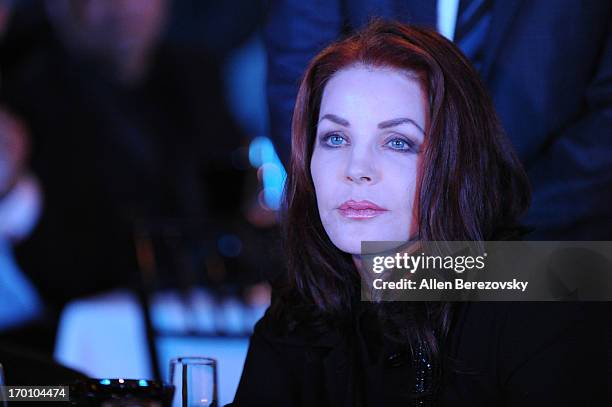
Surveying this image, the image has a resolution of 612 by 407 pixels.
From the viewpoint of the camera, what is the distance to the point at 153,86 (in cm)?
451

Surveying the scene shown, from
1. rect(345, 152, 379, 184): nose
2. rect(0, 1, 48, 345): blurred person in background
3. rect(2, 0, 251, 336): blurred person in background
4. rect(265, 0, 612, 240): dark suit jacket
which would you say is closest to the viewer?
rect(345, 152, 379, 184): nose

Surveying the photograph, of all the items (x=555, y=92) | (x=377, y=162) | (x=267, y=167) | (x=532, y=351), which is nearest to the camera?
(x=532, y=351)

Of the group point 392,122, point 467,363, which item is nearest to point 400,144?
point 392,122

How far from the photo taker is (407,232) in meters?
1.44

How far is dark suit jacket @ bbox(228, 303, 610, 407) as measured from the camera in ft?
4.25

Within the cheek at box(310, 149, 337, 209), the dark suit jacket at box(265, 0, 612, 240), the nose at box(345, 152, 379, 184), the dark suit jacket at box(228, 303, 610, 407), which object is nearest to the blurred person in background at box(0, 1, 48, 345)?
the dark suit jacket at box(265, 0, 612, 240)

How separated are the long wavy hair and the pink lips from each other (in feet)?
0.21

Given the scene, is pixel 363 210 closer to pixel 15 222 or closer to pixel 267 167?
pixel 267 167

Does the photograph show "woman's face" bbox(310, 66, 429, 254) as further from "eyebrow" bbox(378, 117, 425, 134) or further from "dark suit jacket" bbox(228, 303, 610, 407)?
"dark suit jacket" bbox(228, 303, 610, 407)

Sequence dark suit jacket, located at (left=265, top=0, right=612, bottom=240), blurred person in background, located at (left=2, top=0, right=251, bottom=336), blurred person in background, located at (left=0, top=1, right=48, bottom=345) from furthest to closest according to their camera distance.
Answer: blurred person in background, located at (left=2, top=0, right=251, bottom=336) → blurred person in background, located at (left=0, top=1, right=48, bottom=345) → dark suit jacket, located at (left=265, top=0, right=612, bottom=240)

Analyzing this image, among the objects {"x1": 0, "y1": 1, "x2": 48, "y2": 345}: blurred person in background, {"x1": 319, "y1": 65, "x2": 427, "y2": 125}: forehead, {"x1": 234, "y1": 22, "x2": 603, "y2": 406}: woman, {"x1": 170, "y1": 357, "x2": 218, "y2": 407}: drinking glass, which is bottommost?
{"x1": 170, "y1": 357, "x2": 218, "y2": 407}: drinking glass

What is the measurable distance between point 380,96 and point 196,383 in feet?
1.73

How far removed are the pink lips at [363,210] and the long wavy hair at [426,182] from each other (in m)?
0.06

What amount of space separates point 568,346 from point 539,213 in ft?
2.03
